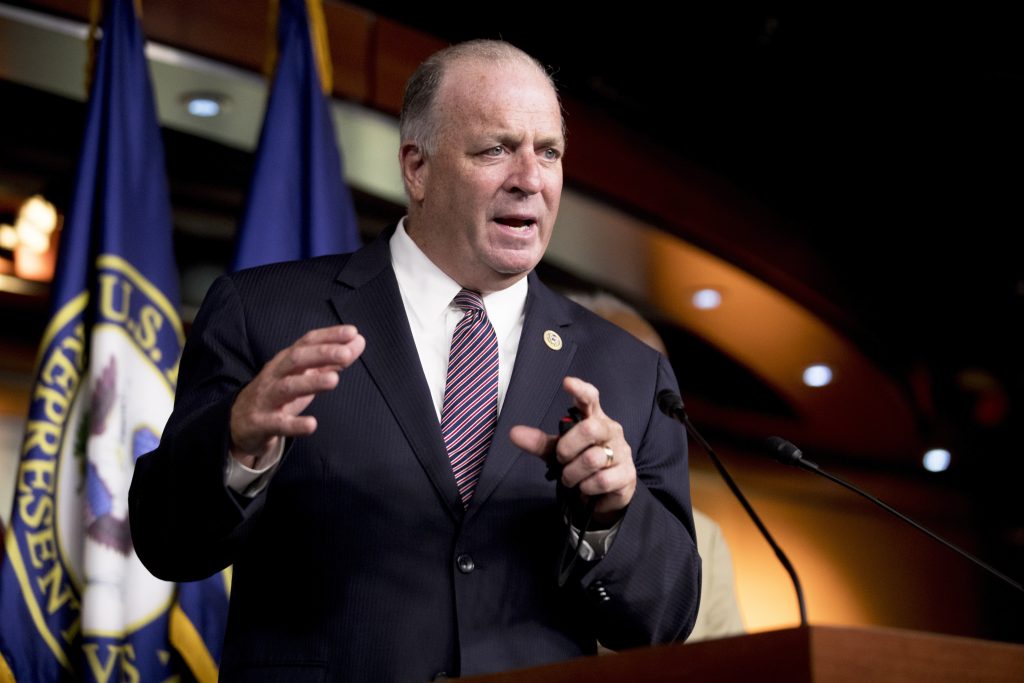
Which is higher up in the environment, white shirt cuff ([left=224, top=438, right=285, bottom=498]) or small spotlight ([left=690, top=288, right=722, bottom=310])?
small spotlight ([left=690, top=288, right=722, bottom=310])

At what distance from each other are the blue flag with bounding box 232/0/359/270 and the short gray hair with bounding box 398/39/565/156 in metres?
0.98

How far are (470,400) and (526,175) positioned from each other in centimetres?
38

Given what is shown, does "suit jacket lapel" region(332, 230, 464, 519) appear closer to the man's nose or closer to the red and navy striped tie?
the red and navy striped tie

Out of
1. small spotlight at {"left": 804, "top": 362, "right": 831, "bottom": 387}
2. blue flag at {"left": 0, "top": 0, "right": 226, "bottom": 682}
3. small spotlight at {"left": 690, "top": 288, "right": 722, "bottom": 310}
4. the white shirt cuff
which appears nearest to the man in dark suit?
the white shirt cuff

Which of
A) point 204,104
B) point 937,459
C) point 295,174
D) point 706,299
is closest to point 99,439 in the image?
point 295,174

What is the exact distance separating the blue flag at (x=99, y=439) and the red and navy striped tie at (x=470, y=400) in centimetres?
111

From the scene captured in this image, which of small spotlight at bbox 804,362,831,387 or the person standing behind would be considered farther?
small spotlight at bbox 804,362,831,387

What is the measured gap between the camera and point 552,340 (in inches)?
70.2

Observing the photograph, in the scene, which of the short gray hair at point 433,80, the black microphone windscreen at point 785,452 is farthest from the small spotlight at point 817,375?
the black microphone windscreen at point 785,452

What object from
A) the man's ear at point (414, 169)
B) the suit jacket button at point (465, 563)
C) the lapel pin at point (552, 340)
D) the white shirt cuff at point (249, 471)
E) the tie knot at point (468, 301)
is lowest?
the suit jacket button at point (465, 563)

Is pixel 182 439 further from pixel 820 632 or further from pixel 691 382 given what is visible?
pixel 691 382

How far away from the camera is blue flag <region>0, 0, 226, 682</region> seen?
2.41m

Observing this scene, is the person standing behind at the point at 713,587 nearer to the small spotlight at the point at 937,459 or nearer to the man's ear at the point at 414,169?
the man's ear at the point at 414,169

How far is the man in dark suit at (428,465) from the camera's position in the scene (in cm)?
145
